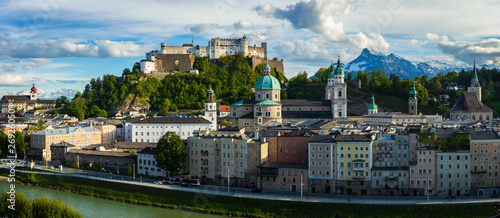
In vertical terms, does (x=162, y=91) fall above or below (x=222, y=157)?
above

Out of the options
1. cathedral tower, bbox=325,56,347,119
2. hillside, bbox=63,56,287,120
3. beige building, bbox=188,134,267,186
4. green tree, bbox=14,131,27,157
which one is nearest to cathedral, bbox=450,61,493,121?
cathedral tower, bbox=325,56,347,119

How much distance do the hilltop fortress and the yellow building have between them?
225 ft

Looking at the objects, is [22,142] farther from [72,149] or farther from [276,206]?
[276,206]

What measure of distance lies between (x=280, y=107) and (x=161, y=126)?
18.5 meters

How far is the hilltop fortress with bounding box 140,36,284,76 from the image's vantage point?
106 m

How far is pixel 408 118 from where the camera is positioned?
77.4 m

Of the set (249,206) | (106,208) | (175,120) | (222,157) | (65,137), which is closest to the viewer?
(249,206)

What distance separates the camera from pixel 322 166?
39.8 metres

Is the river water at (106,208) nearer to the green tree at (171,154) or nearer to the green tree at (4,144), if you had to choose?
the green tree at (171,154)

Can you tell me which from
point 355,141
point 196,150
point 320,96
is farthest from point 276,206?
point 320,96

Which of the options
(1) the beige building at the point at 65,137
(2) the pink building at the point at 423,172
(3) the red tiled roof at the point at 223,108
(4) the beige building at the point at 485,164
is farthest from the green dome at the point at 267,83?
(4) the beige building at the point at 485,164

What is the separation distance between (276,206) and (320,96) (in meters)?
67.5

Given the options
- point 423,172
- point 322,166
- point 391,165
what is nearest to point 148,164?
point 322,166

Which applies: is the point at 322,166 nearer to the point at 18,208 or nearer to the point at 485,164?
the point at 485,164
